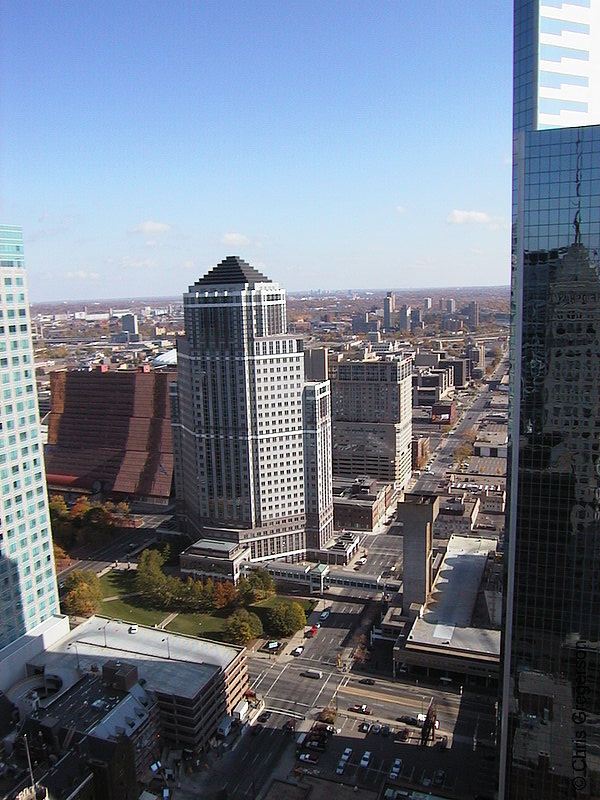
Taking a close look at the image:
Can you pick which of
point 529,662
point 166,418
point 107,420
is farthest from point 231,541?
point 529,662

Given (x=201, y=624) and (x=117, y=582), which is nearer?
(x=201, y=624)

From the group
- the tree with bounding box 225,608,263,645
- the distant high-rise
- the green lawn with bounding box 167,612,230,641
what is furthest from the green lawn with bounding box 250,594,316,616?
the distant high-rise

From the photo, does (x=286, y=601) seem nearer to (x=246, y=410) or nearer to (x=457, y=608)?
(x=457, y=608)

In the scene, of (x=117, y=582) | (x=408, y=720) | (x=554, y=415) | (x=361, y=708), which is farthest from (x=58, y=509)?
(x=554, y=415)

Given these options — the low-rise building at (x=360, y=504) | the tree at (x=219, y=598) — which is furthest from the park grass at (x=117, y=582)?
the low-rise building at (x=360, y=504)

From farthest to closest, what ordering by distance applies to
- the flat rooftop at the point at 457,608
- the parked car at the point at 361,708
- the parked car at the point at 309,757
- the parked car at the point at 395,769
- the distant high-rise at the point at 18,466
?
the flat rooftop at the point at 457,608 → the parked car at the point at 361,708 → the distant high-rise at the point at 18,466 → the parked car at the point at 309,757 → the parked car at the point at 395,769

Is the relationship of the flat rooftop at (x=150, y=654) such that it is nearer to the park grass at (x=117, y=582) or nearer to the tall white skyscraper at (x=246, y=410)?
the park grass at (x=117, y=582)
